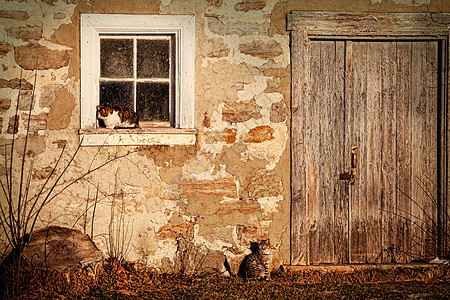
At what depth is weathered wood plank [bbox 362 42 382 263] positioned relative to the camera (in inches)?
192

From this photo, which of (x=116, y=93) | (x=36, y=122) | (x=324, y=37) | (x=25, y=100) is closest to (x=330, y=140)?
(x=324, y=37)

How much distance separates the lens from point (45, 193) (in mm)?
4676

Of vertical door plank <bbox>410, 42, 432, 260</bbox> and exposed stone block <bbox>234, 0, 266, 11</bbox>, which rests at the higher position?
exposed stone block <bbox>234, 0, 266, 11</bbox>

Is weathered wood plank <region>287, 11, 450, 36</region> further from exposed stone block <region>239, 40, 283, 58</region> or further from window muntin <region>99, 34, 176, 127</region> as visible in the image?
window muntin <region>99, 34, 176, 127</region>

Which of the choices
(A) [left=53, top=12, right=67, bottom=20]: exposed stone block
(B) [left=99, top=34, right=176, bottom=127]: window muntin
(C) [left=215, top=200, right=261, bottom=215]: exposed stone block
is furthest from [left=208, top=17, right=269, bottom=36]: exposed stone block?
(C) [left=215, top=200, right=261, bottom=215]: exposed stone block

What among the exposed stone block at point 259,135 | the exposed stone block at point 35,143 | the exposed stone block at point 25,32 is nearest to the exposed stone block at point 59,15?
the exposed stone block at point 25,32

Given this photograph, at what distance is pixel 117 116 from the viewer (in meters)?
4.64

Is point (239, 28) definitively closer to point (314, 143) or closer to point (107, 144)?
point (314, 143)

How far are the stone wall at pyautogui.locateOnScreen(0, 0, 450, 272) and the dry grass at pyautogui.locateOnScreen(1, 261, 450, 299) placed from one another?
25 centimetres

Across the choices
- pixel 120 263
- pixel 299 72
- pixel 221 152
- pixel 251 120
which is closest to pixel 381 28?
pixel 299 72

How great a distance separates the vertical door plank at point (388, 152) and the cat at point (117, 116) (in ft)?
8.16

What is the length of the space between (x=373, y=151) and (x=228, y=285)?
1.96m

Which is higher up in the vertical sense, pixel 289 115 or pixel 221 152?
pixel 289 115

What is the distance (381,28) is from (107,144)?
9.49 ft
